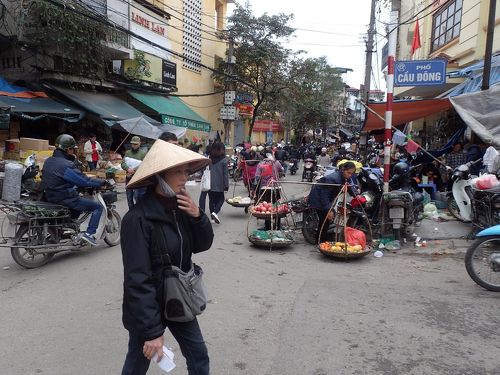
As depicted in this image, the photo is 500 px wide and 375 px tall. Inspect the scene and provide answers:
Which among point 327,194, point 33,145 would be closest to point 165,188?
point 327,194

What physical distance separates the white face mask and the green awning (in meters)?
16.6

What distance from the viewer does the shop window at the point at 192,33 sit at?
23.3 meters

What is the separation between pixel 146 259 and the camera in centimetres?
219

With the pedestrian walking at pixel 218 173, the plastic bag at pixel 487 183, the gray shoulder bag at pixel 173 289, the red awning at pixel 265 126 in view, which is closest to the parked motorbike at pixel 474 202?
the plastic bag at pixel 487 183

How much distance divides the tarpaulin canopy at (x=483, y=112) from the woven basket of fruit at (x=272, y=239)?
13.7 ft

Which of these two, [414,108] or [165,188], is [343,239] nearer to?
[165,188]

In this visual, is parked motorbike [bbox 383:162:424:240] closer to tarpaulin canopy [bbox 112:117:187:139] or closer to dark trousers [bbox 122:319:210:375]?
dark trousers [bbox 122:319:210:375]

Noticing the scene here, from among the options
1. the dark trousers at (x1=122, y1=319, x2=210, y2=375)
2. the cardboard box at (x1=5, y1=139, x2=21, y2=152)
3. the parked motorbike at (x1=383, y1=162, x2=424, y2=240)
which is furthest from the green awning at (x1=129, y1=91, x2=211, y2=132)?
the dark trousers at (x1=122, y1=319, x2=210, y2=375)

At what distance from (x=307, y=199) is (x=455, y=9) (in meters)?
11.6

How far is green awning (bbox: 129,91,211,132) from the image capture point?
61.1 feet

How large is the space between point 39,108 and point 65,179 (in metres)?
8.18

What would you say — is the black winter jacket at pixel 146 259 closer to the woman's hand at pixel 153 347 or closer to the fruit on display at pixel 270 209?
the woman's hand at pixel 153 347

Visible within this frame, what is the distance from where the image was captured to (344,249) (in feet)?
20.9

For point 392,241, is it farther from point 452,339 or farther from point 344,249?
point 452,339
